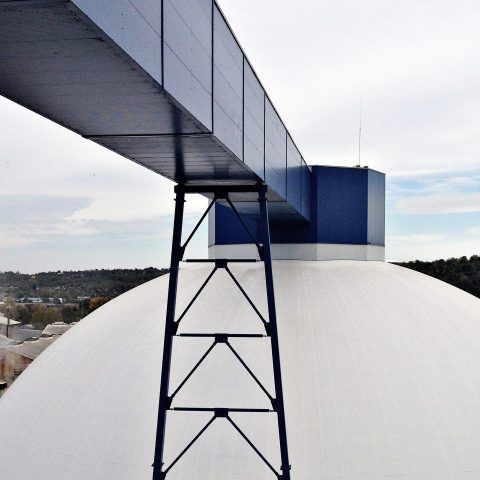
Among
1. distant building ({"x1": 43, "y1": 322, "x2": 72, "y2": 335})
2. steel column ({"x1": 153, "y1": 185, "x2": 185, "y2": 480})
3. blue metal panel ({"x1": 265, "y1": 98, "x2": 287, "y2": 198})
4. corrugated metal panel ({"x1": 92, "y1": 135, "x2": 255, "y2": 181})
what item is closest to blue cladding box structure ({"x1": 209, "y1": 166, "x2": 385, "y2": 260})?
blue metal panel ({"x1": 265, "y1": 98, "x2": 287, "y2": 198})

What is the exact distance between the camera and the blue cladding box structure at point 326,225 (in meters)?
23.2

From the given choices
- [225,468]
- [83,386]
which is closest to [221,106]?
[225,468]

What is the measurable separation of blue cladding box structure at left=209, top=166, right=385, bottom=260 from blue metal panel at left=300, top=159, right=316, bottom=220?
4 cm

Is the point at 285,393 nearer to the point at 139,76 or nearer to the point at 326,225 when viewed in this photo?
the point at 326,225

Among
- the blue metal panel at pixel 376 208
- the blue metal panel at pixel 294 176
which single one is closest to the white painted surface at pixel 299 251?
the blue metal panel at pixel 376 208

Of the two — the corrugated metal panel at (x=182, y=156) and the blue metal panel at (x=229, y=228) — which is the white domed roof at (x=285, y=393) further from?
the corrugated metal panel at (x=182, y=156)

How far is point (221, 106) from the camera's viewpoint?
9.32m

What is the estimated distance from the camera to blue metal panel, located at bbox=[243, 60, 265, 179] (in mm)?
11359

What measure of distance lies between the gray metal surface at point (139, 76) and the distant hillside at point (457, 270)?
55.9m

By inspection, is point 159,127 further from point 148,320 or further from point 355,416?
point 148,320

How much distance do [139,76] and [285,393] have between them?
1040 centimetres

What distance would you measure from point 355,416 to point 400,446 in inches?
45.2

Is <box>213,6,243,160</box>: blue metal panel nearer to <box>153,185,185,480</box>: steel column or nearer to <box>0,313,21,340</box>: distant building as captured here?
<box>153,185,185,480</box>: steel column

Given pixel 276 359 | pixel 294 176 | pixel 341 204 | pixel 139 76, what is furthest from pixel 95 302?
pixel 139 76
